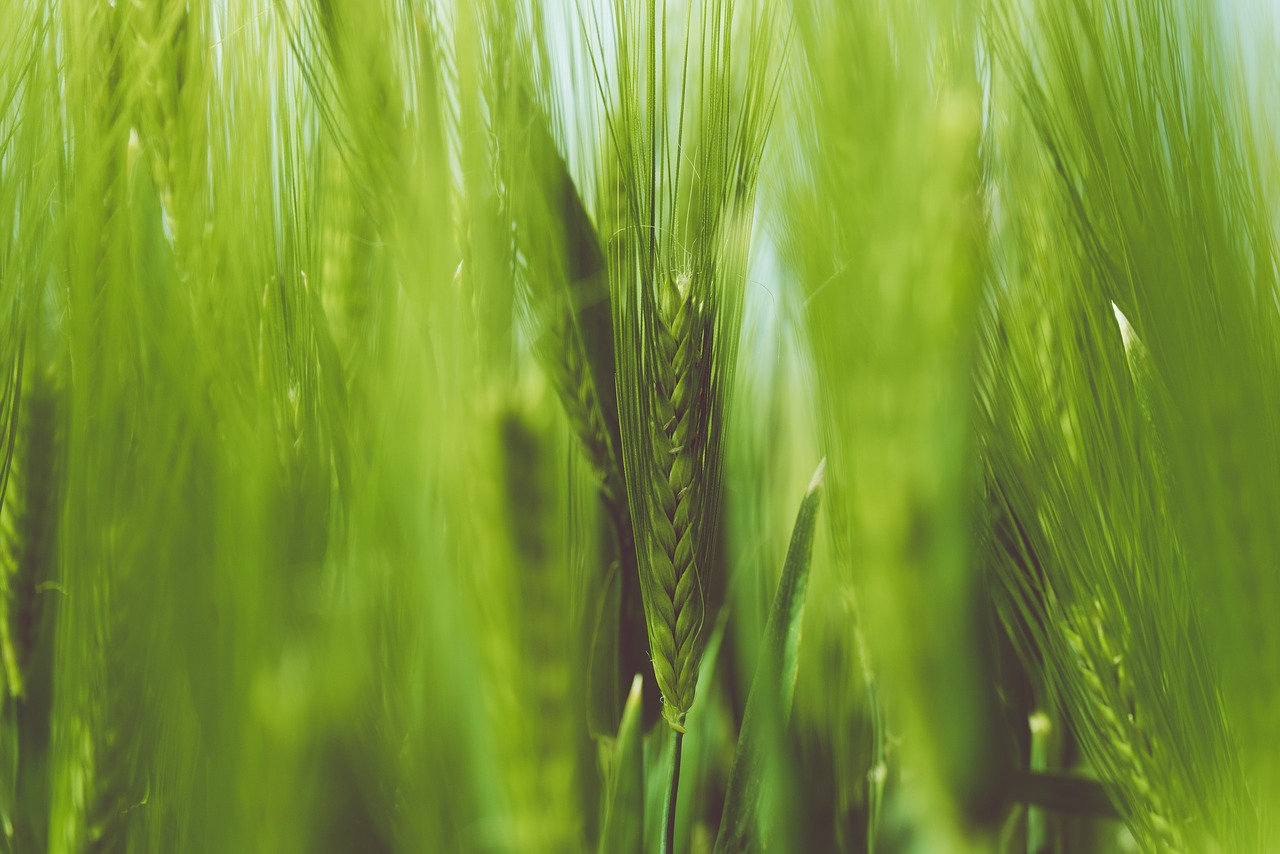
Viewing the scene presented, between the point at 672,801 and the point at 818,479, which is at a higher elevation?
the point at 818,479

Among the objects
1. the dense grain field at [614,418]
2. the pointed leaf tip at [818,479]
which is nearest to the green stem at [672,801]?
the dense grain field at [614,418]

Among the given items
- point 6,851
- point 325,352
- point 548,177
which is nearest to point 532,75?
point 548,177

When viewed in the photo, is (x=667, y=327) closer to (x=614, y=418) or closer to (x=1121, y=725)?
(x=614, y=418)

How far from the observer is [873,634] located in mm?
364

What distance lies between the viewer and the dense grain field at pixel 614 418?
0.33 meters

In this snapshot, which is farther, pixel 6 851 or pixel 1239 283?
pixel 6 851

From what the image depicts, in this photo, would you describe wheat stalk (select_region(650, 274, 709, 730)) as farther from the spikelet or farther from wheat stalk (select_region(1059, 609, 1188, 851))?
wheat stalk (select_region(1059, 609, 1188, 851))

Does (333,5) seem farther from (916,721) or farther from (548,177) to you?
(916,721)

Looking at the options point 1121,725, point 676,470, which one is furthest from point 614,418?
point 1121,725

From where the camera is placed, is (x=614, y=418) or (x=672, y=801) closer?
Answer: (x=672, y=801)

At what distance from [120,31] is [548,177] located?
22 cm

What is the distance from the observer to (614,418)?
431mm

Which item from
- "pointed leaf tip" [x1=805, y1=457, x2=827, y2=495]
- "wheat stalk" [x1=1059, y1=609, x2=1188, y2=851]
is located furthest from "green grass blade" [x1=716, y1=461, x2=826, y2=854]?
"wheat stalk" [x1=1059, y1=609, x2=1188, y2=851]

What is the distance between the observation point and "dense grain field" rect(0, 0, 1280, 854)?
0.33 m
